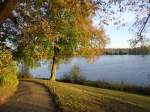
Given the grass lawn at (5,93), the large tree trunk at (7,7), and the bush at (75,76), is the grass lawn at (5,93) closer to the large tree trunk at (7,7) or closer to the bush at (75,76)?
the large tree trunk at (7,7)

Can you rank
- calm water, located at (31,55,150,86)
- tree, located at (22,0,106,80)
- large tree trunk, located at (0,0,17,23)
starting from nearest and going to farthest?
large tree trunk, located at (0,0,17,23)
tree, located at (22,0,106,80)
calm water, located at (31,55,150,86)

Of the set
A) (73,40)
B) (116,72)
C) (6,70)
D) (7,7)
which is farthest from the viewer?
(116,72)

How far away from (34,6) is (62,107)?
10.7 metres

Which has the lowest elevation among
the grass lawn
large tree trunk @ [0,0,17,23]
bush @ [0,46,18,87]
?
the grass lawn

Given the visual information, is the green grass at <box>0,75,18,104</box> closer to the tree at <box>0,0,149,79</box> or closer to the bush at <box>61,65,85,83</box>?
the tree at <box>0,0,149,79</box>

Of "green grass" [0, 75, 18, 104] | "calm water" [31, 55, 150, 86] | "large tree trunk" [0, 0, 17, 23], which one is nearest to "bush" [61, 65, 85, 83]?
"calm water" [31, 55, 150, 86]

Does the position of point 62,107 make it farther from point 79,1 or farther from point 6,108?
point 79,1

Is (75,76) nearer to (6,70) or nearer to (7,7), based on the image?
(6,70)

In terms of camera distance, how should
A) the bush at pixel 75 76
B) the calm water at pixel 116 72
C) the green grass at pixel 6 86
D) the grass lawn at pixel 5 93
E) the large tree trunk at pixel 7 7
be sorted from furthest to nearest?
the calm water at pixel 116 72, the bush at pixel 75 76, the green grass at pixel 6 86, the grass lawn at pixel 5 93, the large tree trunk at pixel 7 7

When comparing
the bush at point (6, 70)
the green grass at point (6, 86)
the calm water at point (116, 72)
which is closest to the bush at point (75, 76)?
the calm water at point (116, 72)

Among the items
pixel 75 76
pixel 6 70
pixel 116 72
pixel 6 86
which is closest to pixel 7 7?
pixel 6 86

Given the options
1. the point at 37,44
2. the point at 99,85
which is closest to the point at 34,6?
the point at 37,44

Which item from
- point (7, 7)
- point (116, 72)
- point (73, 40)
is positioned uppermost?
point (73, 40)

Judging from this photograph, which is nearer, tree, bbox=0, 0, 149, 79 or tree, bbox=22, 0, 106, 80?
tree, bbox=0, 0, 149, 79
